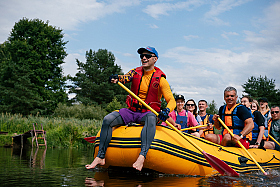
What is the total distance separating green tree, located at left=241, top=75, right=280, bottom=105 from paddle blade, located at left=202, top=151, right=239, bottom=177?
89.4 ft

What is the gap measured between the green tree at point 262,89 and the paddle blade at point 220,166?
27249 millimetres

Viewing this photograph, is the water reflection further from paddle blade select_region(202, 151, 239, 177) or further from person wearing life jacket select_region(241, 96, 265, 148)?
person wearing life jacket select_region(241, 96, 265, 148)

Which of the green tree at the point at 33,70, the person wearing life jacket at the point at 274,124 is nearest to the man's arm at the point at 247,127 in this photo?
the person wearing life jacket at the point at 274,124

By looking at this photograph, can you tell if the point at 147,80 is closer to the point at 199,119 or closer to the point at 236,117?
the point at 236,117

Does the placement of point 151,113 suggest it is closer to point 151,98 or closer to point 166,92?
point 151,98

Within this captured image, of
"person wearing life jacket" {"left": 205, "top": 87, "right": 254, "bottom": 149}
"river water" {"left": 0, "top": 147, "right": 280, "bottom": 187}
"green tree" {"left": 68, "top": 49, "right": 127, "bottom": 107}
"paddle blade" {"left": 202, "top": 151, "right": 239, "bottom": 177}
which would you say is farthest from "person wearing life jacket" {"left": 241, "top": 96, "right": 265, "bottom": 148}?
"green tree" {"left": 68, "top": 49, "right": 127, "bottom": 107}

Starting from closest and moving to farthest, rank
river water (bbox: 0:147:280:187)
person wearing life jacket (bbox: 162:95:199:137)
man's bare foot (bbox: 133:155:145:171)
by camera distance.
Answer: river water (bbox: 0:147:280:187), man's bare foot (bbox: 133:155:145:171), person wearing life jacket (bbox: 162:95:199:137)

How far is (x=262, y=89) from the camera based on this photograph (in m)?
32.0

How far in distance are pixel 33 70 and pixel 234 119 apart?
2567 centimetres

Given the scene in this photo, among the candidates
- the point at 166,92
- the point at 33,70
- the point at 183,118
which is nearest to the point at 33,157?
the point at 183,118

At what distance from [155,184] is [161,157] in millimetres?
605

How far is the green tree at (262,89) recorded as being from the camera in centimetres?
3101

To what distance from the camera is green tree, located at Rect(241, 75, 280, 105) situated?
102 feet

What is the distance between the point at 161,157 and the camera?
4.83m
